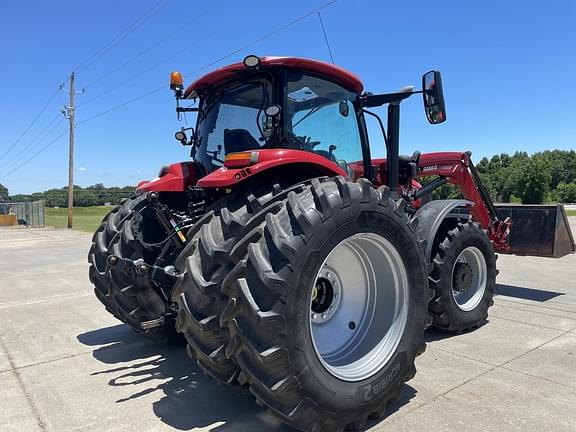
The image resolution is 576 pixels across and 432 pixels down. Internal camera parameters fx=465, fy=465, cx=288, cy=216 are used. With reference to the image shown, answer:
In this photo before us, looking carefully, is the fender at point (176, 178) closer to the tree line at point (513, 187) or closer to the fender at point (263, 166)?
the fender at point (263, 166)

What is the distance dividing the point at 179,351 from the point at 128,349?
0.57m

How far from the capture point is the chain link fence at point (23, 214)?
28.1 metres

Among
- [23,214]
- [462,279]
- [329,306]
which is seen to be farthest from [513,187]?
[329,306]

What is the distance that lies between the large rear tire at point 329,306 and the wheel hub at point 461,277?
1.98m

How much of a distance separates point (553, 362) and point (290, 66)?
341cm

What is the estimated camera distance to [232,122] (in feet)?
13.1

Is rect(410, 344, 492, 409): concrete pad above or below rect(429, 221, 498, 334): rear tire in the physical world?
below

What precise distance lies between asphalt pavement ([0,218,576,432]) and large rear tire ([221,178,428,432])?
16.7 inches

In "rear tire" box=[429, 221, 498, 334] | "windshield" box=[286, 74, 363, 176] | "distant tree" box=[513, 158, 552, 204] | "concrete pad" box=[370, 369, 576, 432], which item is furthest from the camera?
"distant tree" box=[513, 158, 552, 204]

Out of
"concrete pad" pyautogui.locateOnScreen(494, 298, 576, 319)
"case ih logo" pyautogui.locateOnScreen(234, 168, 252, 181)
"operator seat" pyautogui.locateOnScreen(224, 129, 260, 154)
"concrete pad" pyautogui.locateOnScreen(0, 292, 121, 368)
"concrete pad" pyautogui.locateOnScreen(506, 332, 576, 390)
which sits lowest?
"concrete pad" pyautogui.locateOnScreen(0, 292, 121, 368)

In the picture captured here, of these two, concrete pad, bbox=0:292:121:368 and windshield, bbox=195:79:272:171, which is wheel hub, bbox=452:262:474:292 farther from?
concrete pad, bbox=0:292:121:368

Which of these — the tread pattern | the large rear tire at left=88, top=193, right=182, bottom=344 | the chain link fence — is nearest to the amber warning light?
the large rear tire at left=88, top=193, right=182, bottom=344

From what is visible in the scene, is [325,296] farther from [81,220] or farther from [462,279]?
[81,220]

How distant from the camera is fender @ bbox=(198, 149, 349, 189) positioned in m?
3.02
